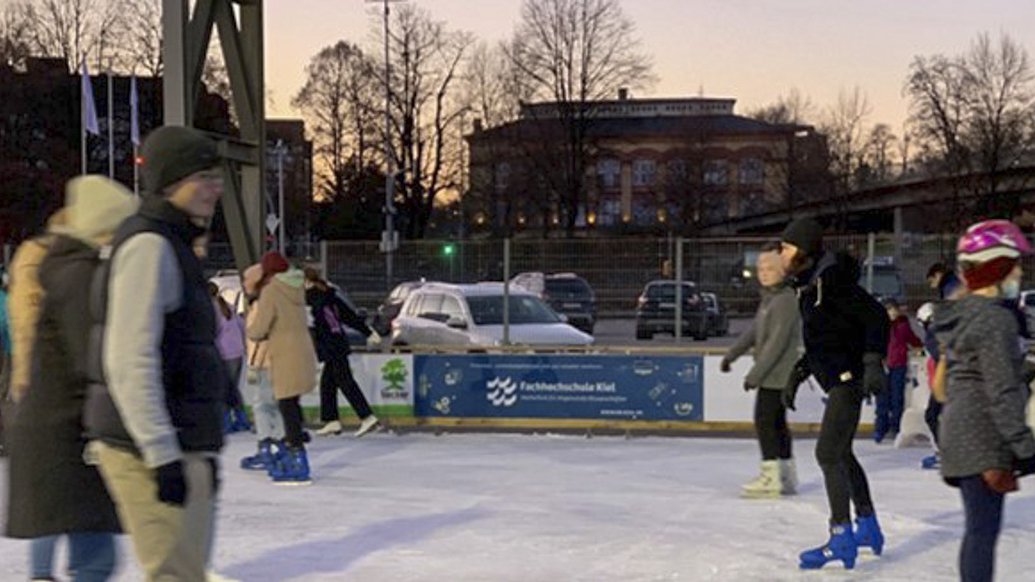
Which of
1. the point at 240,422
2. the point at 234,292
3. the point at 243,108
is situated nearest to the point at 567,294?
the point at 234,292

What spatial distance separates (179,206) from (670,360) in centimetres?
939

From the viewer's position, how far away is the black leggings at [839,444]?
6609mm

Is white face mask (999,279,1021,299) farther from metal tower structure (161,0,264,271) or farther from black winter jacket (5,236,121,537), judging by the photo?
metal tower structure (161,0,264,271)

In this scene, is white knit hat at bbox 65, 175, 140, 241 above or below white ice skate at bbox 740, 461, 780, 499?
above

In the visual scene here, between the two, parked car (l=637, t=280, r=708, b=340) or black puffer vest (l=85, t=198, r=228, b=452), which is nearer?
black puffer vest (l=85, t=198, r=228, b=452)

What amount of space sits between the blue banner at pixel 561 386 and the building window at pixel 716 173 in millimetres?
52684

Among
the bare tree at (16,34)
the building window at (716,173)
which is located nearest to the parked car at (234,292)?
the bare tree at (16,34)

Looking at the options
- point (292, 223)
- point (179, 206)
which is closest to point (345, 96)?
point (292, 223)

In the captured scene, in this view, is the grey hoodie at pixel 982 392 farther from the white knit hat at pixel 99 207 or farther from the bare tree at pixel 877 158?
the bare tree at pixel 877 158

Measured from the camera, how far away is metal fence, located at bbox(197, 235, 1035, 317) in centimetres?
1591

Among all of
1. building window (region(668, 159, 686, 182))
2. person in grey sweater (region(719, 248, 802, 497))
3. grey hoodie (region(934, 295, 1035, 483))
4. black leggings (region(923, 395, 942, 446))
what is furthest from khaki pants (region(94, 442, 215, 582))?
building window (region(668, 159, 686, 182))

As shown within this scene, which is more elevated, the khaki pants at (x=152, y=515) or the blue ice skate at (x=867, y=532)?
the khaki pants at (x=152, y=515)

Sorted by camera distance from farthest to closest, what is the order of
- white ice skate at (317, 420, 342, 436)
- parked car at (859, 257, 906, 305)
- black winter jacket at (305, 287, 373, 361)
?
parked car at (859, 257, 906, 305) → white ice skate at (317, 420, 342, 436) → black winter jacket at (305, 287, 373, 361)

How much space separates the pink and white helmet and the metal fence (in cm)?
1051
